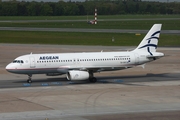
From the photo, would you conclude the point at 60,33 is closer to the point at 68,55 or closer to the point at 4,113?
the point at 68,55

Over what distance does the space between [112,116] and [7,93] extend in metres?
15.8

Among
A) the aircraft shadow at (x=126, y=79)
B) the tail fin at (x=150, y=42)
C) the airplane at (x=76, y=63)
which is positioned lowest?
the aircraft shadow at (x=126, y=79)

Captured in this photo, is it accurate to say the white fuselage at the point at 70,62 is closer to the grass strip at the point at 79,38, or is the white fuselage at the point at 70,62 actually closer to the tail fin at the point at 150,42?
the tail fin at the point at 150,42

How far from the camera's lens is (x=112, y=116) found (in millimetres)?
37781

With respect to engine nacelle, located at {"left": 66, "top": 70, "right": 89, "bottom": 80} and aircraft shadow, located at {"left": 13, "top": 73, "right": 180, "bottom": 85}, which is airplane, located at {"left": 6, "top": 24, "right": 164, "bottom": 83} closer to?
engine nacelle, located at {"left": 66, "top": 70, "right": 89, "bottom": 80}

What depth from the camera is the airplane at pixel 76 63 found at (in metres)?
55.5

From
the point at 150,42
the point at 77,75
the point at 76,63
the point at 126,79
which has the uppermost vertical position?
the point at 150,42

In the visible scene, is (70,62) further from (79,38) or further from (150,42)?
(79,38)

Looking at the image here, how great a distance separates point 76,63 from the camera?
57188mm

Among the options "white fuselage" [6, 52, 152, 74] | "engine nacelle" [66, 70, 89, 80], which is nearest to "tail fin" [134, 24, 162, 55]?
"white fuselage" [6, 52, 152, 74]

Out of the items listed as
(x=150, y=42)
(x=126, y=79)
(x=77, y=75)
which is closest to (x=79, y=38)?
(x=150, y=42)

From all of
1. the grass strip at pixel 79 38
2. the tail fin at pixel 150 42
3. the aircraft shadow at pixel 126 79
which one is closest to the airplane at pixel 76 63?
the tail fin at pixel 150 42

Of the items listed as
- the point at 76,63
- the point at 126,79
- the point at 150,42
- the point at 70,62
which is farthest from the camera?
the point at 150,42

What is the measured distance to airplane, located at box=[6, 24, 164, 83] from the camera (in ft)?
182
